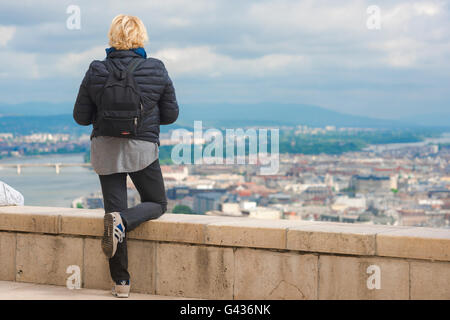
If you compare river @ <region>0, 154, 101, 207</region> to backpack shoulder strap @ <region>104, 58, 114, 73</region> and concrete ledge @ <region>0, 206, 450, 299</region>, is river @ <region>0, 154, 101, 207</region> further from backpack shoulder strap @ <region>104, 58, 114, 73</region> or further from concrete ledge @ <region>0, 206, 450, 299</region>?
backpack shoulder strap @ <region>104, 58, 114, 73</region>

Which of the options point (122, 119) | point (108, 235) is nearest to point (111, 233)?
point (108, 235)

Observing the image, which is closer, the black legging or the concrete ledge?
the concrete ledge

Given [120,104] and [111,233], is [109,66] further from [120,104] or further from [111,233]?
[111,233]

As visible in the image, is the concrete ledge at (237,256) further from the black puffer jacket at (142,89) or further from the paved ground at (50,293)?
the black puffer jacket at (142,89)

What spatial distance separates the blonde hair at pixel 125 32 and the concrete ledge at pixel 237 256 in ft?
3.96

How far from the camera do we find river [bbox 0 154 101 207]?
6125 cm

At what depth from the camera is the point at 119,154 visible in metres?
4.20

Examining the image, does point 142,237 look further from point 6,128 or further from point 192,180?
point 192,180

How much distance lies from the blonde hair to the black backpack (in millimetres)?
181

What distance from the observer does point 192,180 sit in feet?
276

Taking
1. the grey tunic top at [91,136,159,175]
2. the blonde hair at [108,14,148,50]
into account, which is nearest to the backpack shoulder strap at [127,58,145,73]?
the blonde hair at [108,14,148,50]

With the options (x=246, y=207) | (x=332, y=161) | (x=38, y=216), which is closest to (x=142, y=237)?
(x=38, y=216)

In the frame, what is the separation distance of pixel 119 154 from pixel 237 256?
98cm

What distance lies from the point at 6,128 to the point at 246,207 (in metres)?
26.3
